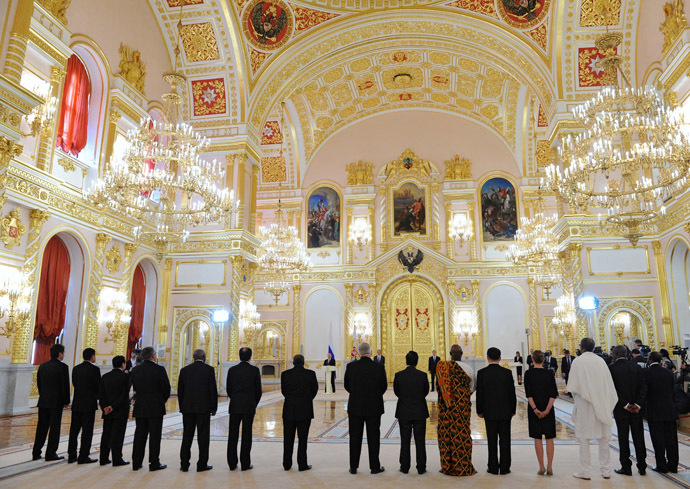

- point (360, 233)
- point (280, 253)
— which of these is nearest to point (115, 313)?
point (280, 253)

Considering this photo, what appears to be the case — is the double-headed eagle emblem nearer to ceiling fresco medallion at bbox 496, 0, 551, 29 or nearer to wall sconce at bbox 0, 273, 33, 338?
ceiling fresco medallion at bbox 496, 0, 551, 29

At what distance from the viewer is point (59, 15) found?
39.3 ft

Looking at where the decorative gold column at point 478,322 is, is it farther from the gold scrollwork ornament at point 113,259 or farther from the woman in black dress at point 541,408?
the woman in black dress at point 541,408

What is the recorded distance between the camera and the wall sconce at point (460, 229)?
2397cm

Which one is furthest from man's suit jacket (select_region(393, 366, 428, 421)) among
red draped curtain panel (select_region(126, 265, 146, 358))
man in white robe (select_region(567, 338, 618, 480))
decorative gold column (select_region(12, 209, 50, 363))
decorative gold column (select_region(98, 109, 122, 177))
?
red draped curtain panel (select_region(126, 265, 146, 358))

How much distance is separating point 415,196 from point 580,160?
14986 mm

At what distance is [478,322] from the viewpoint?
904 inches

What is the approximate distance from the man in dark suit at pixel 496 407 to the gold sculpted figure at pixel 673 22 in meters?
10.2

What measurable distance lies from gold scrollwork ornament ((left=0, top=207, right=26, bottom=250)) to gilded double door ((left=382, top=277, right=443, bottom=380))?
15678 millimetres

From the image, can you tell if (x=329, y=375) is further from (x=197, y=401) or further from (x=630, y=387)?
(x=630, y=387)

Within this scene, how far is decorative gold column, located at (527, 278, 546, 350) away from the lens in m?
22.3

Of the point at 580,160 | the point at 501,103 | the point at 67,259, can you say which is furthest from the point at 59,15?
the point at 501,103

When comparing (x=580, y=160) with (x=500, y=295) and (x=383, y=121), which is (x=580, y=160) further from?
(x=383, y=121)

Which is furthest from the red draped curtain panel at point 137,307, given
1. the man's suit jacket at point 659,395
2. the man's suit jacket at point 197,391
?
the man's suit jacket at point 659,395
